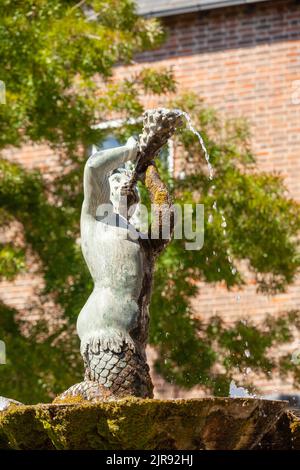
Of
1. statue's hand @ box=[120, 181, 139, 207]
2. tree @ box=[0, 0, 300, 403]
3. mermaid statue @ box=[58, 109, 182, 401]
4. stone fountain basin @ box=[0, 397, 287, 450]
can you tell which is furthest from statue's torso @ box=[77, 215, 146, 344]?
tree @ box=[0, 0, 300, 403]

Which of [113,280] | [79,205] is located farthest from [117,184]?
[79,205]

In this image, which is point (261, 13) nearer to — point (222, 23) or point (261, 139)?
point (222, 23)

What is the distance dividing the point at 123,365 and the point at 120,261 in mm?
583

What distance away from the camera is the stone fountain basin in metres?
4.86

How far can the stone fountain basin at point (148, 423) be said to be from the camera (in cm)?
486

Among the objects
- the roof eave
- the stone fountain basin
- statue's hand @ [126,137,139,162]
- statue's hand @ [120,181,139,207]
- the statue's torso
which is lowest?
the stone fountain basin

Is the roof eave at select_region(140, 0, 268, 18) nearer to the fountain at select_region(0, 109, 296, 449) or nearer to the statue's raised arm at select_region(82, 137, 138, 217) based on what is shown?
the fountain at select_region(0, 109, 296, 449)

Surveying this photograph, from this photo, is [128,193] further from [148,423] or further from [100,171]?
[148,423]

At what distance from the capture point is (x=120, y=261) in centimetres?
577

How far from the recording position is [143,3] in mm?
15492

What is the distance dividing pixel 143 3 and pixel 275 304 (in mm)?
4925

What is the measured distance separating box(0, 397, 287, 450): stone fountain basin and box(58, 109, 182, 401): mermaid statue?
0.47 metres

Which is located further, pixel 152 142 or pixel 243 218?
pixel 243 218

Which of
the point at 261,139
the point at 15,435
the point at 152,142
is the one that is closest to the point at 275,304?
the point at 261,139
